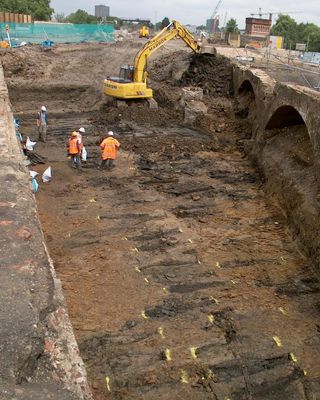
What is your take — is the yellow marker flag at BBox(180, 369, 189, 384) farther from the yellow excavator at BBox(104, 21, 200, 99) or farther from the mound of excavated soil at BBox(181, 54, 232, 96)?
the mound of excavated soil at BBox(181, 54, 232, 96)

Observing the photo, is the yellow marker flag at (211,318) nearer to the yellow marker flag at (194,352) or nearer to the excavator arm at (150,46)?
the yellow marker flag at (194,352)

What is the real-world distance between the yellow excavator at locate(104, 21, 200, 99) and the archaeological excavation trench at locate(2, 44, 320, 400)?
0.89 metres

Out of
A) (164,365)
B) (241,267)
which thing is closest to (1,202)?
(164,365)

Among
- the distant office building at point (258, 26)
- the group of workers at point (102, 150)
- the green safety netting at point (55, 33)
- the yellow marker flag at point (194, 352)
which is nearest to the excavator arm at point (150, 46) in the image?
the group of workers at point (102, 150)

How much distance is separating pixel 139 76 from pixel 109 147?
7076mm

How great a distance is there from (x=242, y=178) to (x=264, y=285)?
20.9 feet

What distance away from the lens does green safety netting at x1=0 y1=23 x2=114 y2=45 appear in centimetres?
3616

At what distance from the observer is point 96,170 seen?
1516 centimetres

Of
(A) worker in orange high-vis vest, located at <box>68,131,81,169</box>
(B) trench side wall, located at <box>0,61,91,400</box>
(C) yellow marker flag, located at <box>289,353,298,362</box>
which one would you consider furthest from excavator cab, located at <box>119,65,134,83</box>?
(C) yellow marker flag, located at <box>289,353,298,362</box>

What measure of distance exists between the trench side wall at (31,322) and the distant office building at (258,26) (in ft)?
261

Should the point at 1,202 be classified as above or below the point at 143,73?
below

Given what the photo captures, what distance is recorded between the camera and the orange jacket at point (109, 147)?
47.3ft

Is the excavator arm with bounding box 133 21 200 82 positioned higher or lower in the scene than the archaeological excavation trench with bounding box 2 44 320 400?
higher

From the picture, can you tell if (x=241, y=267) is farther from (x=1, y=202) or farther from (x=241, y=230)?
(x=1, y=202)
